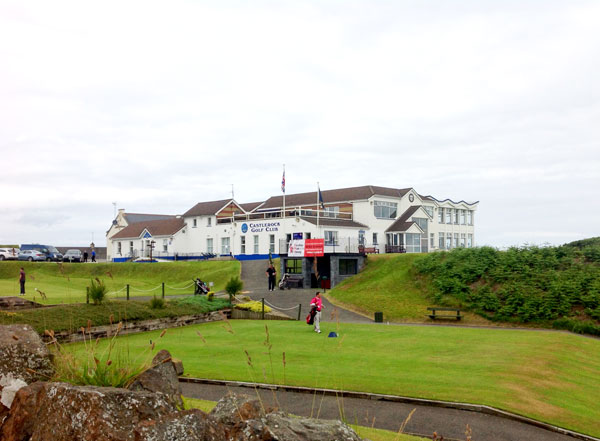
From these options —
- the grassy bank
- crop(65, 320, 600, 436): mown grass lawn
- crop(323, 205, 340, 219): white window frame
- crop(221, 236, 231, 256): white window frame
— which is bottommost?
crop(65, 320, 600, 436): mown grass lawn

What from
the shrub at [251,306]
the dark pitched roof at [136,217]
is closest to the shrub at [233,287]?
the shrub at [251,306]

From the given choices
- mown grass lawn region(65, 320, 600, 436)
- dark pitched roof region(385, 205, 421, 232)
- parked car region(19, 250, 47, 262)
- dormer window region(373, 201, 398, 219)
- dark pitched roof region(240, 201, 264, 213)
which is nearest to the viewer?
mown grass lawn region(65, 320, 600, 436)

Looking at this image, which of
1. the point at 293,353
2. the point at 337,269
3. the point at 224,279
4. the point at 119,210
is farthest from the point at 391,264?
the point at 119,210

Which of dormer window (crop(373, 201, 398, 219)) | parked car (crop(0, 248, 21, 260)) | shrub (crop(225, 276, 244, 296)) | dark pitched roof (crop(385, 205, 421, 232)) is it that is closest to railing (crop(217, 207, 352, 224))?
dormer window (crop(373, 201, 398, 219))

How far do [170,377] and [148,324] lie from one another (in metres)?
17.2

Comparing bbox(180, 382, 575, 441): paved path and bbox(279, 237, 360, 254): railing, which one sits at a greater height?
bbox(279, 237, 360, 254): railing

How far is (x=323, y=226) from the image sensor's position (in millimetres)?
48281

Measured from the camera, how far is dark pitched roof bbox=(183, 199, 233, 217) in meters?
62.2

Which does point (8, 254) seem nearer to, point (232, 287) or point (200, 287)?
point (200, 287)

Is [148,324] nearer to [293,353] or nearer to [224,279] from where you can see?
[293,353]

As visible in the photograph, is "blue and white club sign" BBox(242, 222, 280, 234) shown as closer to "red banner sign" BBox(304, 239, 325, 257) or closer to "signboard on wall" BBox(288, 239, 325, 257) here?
"signboard on wall" BBox(288, 239, 325, 257)

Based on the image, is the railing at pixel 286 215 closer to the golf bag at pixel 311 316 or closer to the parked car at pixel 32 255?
the parked car at pixel 32 255

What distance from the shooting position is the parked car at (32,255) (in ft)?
204

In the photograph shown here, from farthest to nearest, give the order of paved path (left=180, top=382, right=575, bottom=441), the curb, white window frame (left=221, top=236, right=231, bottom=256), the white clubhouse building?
white window frame (left=221, top=236, right=231, bottom=256) → the white clubhouse building → the curb → paved path (left=180, top=382, right=575, bottom=441)
